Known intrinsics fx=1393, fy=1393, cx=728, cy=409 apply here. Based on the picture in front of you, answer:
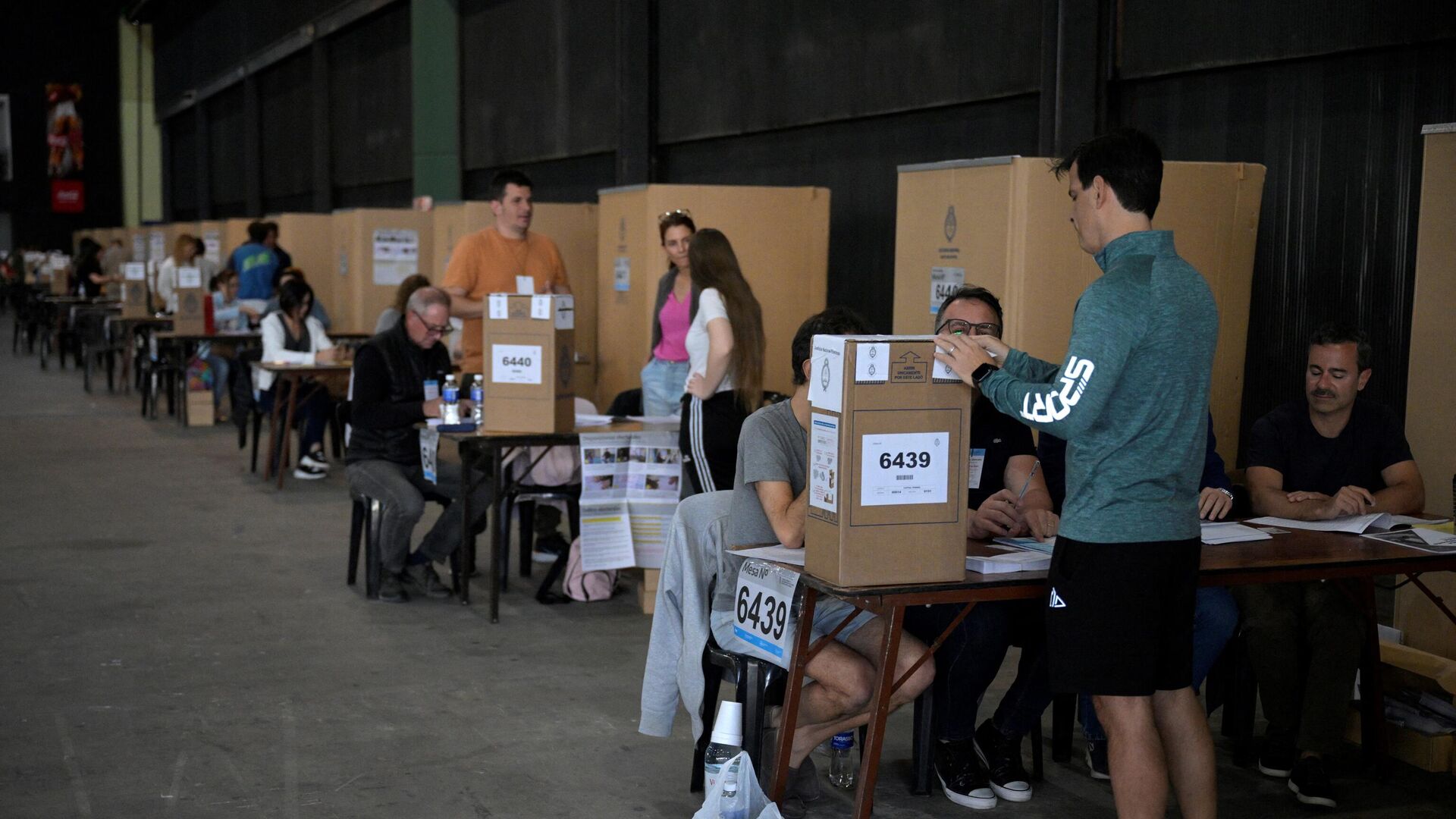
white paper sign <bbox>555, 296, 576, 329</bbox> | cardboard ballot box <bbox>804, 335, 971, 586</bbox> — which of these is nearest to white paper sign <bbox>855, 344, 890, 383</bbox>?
cardboard ballot box <bbox>804, 335, 971, 586</bbox>

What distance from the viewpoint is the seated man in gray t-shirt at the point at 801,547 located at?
313cm

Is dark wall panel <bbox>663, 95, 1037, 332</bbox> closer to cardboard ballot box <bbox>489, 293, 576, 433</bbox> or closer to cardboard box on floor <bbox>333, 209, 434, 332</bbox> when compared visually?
cardboard ballot box <bbox>489, 293, 576, 433</bbox>

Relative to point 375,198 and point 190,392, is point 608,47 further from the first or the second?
point 375,198

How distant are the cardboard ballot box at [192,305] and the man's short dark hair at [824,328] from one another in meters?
7.96

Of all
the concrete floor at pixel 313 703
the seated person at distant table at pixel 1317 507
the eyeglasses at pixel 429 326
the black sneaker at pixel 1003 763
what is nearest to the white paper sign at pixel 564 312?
the eyeglasses at pixel 429 326

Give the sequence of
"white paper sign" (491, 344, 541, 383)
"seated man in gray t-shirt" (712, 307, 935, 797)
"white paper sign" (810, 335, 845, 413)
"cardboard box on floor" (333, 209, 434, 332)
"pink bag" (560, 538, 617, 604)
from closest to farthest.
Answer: "white paper sign" (810, 335, 845, 413)
"seated man in gray t-shirt" (712, 307, 935, 797)
"white paper sign" (491, 344, 541, 383)
"pink bag" (560, 538, 617, 604)
"cardboard box on floor" (333, 209, 434, 332)

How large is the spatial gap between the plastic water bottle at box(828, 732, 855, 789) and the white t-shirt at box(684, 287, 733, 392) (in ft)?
5.61

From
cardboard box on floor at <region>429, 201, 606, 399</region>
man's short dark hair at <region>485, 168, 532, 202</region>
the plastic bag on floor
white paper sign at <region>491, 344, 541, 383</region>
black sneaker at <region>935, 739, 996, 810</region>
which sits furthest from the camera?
cardboard box on floor at <region>429, 201, 606, 399</region>

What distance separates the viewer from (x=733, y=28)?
8.70m

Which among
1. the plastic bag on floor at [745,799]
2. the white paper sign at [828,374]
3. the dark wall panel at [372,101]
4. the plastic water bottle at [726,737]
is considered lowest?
the plastic bag on floor at [745,799]

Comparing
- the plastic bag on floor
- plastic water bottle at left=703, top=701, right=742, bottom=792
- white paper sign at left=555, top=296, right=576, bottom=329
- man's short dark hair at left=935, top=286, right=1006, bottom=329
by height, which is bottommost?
the plastic bag on floor

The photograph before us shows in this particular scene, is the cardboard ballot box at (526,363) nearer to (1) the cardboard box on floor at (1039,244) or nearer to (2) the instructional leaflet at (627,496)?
(2) the instructional leaflet at (627,496)

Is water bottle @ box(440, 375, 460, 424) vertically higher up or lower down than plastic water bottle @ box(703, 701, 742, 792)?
higher up

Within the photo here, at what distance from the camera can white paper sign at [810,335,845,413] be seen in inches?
106
